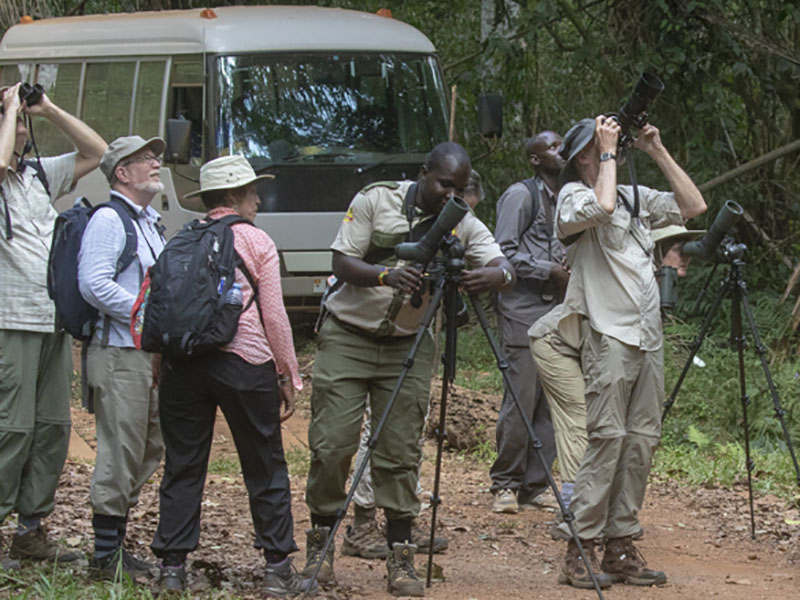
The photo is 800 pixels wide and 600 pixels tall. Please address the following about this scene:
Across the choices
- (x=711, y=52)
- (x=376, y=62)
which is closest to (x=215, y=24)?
(x=376, y=62)

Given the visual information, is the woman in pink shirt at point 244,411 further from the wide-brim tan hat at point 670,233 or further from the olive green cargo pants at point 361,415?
the wide-brim tan hat at point 670,233

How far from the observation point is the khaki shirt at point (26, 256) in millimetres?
5535

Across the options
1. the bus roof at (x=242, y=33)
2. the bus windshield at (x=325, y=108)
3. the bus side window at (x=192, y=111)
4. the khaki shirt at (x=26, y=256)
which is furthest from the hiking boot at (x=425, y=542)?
the bus roof at (x=242, y=33)

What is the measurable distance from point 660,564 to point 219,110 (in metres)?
7.09

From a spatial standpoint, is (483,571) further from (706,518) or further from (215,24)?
(215,24)

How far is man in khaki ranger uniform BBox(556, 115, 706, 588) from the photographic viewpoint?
17.9ft

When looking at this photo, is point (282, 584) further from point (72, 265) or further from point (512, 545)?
point (512, 545)

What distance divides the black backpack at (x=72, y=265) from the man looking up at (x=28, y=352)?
14 centimetres

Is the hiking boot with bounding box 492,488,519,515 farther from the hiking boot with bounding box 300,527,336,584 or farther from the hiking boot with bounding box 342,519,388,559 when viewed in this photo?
the hiking boot with bounding box 300,527,336,584

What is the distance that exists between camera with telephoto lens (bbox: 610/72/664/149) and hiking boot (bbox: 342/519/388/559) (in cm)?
220

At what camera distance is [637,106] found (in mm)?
5418

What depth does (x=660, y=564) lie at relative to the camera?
6.20 meters

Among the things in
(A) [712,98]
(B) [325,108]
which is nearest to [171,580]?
(B) [325,108]

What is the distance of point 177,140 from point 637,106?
22.5 feet
